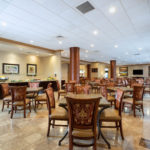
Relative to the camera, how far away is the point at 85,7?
2.94 m

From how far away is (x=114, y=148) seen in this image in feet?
6.46

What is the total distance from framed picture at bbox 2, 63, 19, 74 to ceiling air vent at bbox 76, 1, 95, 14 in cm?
679

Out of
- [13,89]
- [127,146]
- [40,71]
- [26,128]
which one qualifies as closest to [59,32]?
[13,89]

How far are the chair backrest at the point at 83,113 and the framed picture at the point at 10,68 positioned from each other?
24.9 feet

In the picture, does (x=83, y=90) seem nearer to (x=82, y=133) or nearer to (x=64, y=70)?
(x=82, y=133)

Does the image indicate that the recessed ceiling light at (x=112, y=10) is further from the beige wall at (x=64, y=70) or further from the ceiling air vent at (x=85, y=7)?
the beige wall at (x=64, y=70)

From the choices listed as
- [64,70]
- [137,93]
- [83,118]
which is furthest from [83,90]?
[64,70]

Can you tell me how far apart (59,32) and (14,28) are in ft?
5.79

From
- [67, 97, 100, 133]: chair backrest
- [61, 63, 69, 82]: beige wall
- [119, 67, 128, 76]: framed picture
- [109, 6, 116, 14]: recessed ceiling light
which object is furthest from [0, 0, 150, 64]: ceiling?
A: [119, 67, 128, 76]: framed picture

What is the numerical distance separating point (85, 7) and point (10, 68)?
23.1ft

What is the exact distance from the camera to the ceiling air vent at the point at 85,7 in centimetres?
281

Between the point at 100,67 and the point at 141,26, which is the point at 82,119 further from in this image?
the point at 100,67

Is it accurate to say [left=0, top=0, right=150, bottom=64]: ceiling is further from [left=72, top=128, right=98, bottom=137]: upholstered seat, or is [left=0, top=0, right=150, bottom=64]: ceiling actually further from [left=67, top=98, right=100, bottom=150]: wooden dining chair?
[left=72, top=128, right=98, bottom=137]: upholstered seat

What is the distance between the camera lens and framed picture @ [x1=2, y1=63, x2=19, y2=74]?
7466 millimetres
